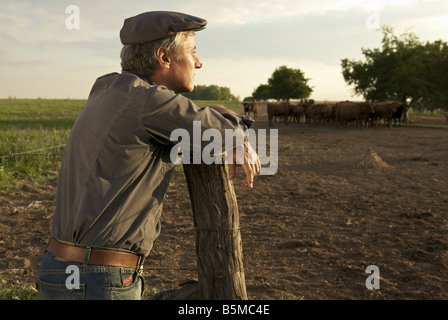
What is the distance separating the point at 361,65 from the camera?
3975 centimetres

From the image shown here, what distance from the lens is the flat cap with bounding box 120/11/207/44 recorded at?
5.77ft

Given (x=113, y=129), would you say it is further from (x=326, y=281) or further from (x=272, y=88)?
(x=272, y=88)

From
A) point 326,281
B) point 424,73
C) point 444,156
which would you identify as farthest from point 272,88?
point 326,281

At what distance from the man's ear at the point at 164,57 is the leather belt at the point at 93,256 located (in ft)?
2.66

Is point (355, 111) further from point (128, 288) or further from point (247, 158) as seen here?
point (128, 288)

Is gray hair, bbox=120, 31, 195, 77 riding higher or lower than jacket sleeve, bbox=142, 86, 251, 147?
higher

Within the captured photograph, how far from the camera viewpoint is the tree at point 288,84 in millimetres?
67750

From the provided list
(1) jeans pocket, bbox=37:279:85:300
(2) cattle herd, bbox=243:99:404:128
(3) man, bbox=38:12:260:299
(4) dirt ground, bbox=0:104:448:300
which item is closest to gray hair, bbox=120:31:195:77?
(3) man, bbox=38:12:260:299

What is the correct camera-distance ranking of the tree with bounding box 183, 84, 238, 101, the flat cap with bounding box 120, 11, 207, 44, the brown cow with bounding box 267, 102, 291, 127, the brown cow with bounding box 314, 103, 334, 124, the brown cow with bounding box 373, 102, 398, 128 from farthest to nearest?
the brown cow with bounding box 267, 102, 291, 127, the brown cow with bounding box 314, 103, 334, 124, the brown cow with bounding box 373, 102, 398, 128, the tree with bounding box 183, 84, 238, 101, the flat cap with bounding box 120, 11, 207, 44

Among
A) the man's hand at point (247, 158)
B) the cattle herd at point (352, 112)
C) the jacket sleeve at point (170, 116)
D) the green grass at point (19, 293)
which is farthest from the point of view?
the cattle herd at point (352, 112)

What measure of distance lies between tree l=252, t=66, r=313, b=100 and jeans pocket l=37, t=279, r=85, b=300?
67.3 meters

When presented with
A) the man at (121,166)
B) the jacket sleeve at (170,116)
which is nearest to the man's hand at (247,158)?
the man at (121,166)

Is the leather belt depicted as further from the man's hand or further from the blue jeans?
the man's hand

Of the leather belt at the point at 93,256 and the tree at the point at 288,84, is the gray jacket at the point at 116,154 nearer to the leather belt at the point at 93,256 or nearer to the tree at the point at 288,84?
the leather belt at the point at 93,256
